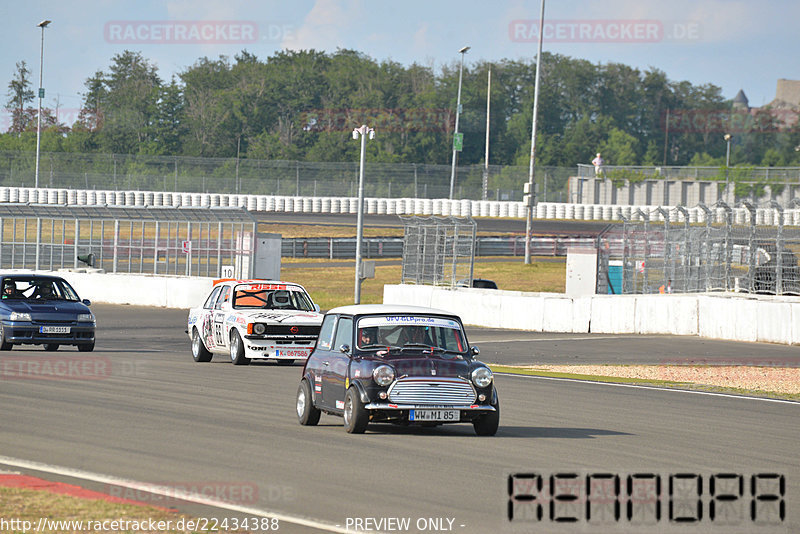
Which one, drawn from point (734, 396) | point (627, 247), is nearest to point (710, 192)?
point (627, 247)

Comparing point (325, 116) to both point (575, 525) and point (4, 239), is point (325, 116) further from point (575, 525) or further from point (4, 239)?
point (575, 525)

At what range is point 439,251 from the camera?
35531 millimetres

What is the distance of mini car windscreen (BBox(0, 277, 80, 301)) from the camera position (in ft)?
76.0

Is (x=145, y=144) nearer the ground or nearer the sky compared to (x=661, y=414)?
nearer the sky

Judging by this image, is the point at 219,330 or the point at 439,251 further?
the point at 439,251

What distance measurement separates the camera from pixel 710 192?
232ft

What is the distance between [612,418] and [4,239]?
35.8 meters

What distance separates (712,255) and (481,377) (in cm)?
2108

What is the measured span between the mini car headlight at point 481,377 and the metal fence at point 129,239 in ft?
97.3

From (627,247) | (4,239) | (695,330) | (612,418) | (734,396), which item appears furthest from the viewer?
(4,239)

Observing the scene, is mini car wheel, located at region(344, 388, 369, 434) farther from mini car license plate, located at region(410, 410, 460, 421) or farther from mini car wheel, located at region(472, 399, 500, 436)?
mini car wheel, located at region(472, 399, 500, 436)

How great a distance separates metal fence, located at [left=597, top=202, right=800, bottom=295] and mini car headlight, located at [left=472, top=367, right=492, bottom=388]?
15889mm

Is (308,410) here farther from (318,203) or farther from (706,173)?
(318,203)

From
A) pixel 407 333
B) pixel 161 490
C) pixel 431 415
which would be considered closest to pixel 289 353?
pixel 407 333
